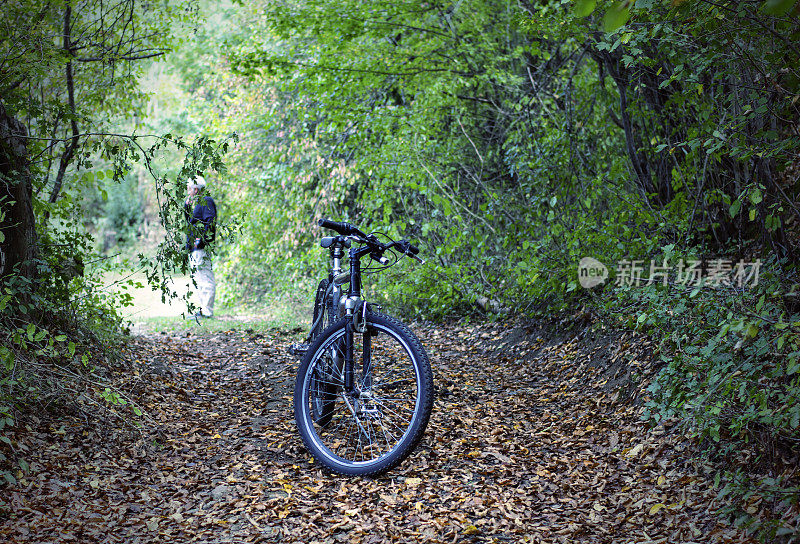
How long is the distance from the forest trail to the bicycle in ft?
0.64

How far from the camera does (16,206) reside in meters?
4.64

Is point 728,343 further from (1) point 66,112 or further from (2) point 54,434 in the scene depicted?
(1) point 66,112

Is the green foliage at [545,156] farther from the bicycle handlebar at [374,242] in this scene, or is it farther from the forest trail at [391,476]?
the bicycle handlebar at [374,242]

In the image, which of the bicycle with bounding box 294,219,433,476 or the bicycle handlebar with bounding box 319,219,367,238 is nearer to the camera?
the bicycle with bounding box 294,219,433,476

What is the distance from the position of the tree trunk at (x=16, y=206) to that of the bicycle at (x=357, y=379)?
2026 millimetres

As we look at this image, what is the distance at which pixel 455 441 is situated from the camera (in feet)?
14.8

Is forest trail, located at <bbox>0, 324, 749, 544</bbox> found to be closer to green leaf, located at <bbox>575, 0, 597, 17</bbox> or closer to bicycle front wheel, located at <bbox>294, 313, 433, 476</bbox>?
bicycle front wheel, located at <bbox>294, 313, 433, 476</bbox>

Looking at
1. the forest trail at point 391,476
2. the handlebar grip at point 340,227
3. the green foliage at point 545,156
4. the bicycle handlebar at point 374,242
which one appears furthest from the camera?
the handlebar grip at point 340,227

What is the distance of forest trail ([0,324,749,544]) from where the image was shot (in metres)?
3.28

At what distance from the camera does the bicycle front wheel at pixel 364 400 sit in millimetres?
3760

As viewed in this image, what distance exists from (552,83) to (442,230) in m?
2.37

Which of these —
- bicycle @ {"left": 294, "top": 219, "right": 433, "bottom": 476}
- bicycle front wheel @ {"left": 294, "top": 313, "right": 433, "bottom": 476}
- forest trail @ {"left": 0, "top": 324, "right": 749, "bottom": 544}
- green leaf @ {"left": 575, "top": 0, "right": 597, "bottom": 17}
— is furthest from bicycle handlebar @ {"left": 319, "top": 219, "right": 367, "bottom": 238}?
green leaf @ {"left": 575, "top": 0, "right": 597, "bottom": 17}

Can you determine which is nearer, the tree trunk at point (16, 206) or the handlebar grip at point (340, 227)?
the handlebar grip at point (340, 227)

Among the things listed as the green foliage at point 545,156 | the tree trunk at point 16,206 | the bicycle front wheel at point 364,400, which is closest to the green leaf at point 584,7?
the green foliage at point 545,156
